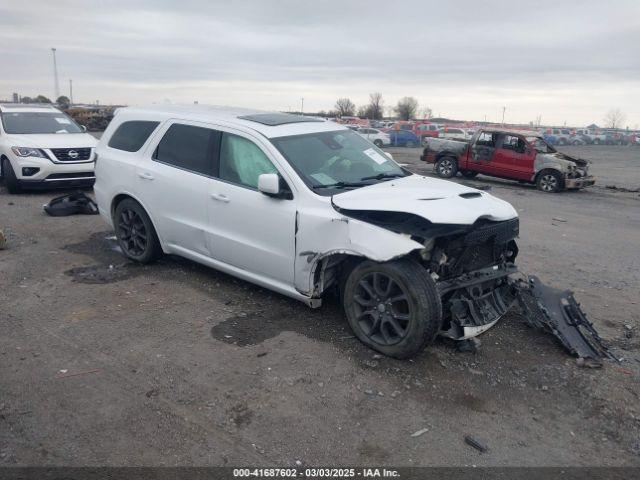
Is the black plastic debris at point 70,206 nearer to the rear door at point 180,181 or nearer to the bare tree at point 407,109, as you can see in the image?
the rear door at point 180,181

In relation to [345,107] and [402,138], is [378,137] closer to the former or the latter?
[402,138]

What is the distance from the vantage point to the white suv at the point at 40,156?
1009 cm

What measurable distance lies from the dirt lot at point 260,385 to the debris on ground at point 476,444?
1.3 inches

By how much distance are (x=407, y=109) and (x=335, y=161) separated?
76.2 m

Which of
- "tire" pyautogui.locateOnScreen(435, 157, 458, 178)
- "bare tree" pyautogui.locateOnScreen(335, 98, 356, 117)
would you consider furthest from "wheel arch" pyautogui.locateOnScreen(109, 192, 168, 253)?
"bare tree" pyautogui.locateOnScreen(335, 98, 356, 117)

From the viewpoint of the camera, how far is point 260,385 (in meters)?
3.80

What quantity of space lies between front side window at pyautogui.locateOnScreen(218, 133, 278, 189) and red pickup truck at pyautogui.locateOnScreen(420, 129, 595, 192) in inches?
495

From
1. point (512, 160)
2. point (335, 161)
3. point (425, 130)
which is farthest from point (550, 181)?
point (425, 130)

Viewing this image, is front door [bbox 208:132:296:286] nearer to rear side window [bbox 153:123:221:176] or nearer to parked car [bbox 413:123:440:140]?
rear side window [bbox 153:123:221:176]

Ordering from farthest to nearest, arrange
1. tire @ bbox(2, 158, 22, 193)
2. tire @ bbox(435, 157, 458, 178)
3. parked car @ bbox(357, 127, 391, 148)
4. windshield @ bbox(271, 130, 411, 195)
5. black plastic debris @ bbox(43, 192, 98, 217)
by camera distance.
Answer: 1. parked car @ bbox(357, 127, 391, 148)
2. tire @ bbox(435, 157, 458, 178)
3. tire @ bbox(2, 158, 22, 193)
4. black plastic debris @ bbox(43, 192, 98, 217)
5. windshield @ bbox(271, 130, 411, 195)

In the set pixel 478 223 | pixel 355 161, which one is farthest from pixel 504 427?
pixel 355 161

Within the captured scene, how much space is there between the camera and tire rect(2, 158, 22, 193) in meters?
10.2

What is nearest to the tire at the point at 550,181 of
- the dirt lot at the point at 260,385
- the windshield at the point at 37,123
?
the dirt lot at the point at 260,385

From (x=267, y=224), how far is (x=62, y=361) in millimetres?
1955
